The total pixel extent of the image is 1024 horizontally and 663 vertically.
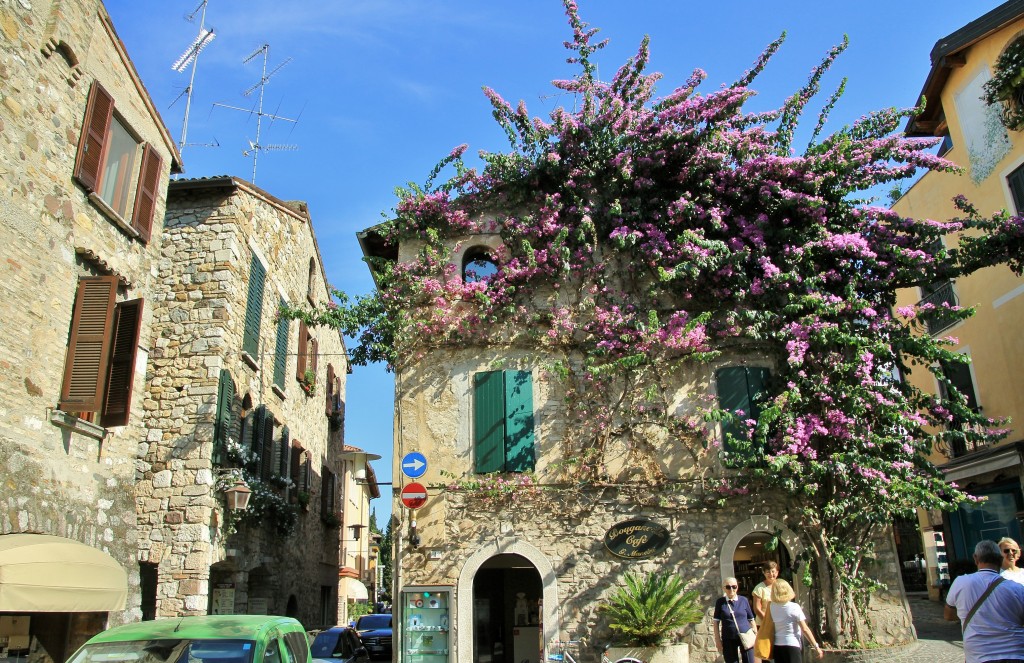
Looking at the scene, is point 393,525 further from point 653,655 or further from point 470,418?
point 653,655

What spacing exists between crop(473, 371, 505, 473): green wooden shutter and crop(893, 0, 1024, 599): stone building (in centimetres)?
980

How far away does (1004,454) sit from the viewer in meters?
16.5

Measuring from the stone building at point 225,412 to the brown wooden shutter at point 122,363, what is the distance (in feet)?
8.56

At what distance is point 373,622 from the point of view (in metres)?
20.9

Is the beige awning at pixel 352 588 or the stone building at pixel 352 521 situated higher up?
the stone building at pixel 352 521

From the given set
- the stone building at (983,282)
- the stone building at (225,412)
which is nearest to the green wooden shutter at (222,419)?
the stone building at (225,412)

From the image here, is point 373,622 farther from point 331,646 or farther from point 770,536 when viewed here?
point 770,536

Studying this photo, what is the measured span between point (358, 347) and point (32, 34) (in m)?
6.65

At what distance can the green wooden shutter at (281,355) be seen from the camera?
17297 millimetres

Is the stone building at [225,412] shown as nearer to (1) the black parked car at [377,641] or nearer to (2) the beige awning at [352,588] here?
(1) the black parked car at [377,641]

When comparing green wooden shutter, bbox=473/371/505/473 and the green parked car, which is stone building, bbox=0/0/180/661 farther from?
green wooden shutter, bbox=473/371/505/473

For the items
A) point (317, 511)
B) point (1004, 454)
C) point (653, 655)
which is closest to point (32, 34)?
point (653, 655)

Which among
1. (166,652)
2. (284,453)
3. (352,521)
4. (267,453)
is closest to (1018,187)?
(267,453)

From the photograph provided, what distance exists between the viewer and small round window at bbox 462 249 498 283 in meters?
14.3
